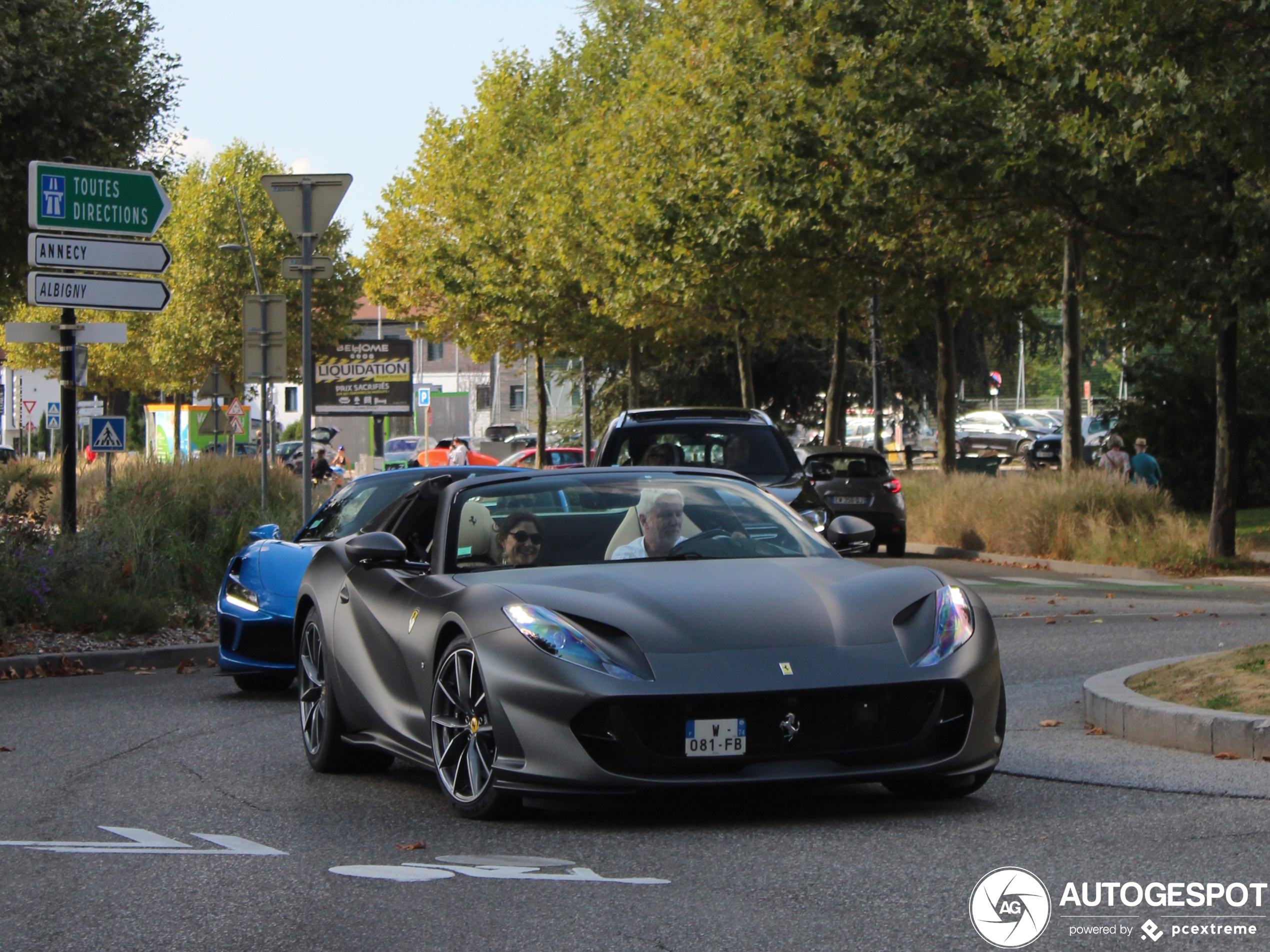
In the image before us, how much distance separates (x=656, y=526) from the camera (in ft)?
24.0

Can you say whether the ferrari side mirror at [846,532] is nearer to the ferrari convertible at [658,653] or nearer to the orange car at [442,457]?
the ferrari convertible at [658,653]

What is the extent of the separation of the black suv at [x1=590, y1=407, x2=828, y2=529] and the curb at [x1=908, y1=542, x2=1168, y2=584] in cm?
662

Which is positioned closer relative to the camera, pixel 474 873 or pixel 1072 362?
pixel 474 873

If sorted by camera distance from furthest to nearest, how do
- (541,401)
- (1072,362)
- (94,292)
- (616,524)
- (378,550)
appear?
(541,401), (1072,362), (94,292), (616,524), (378,550)

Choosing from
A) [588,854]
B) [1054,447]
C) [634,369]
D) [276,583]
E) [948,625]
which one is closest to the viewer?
[588,854]

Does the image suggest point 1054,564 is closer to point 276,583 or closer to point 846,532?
point 276,583

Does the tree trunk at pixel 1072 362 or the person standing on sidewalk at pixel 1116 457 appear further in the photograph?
the person standing on sidewalk at pixel 1116 457

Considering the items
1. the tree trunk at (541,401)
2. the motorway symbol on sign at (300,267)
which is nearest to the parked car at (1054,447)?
the tree trunk at (541,401)

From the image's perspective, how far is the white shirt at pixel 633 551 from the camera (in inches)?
285

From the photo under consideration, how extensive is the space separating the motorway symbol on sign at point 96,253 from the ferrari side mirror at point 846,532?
30.2 feet

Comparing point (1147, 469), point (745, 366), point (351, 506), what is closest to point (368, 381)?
point (745, 366)

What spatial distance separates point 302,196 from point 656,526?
1088 centimetres

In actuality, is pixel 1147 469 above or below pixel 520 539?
below

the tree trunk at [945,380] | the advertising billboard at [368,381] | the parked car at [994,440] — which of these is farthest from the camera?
the parked car at [994,440]
